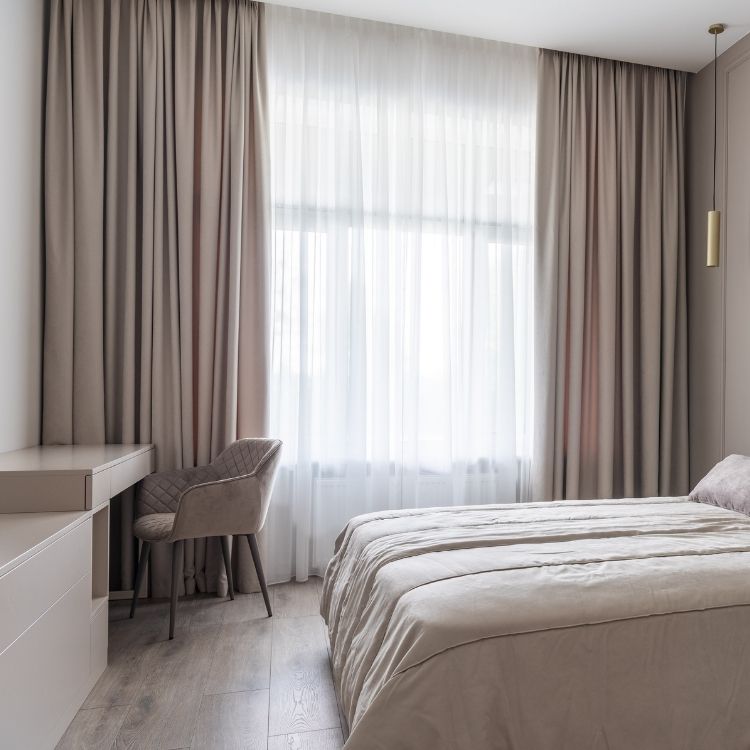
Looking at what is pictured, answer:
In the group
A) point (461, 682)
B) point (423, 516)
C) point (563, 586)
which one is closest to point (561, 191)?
point (423, 516)

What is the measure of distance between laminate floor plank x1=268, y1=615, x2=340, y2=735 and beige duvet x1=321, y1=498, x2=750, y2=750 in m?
0.21

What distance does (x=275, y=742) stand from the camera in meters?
1.65

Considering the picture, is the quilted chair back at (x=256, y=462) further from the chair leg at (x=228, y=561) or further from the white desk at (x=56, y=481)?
the white desk at (x=56, y=481)

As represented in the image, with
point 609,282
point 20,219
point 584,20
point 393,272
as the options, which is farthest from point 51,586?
point 584,20

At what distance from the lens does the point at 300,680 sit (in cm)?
200

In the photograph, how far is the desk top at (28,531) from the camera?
1.42m

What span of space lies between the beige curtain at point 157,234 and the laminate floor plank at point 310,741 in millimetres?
1271

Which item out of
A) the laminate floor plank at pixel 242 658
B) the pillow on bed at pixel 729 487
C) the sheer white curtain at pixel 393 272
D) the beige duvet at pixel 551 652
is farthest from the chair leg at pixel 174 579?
the pillow on bed at pixel 729 487

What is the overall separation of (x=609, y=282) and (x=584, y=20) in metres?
1.46

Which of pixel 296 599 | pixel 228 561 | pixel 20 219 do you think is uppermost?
pixel 20 219

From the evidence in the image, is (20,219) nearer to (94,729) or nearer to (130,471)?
(130,471)

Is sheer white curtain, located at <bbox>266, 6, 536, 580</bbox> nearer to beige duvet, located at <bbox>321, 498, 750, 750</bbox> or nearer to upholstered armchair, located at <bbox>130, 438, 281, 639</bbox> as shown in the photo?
upholstered armchair, located at <bbox>130, 438, 281, 639</bbox>

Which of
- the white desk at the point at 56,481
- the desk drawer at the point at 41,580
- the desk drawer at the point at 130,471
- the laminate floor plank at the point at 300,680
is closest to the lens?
the desk drawer at the point at 41,580

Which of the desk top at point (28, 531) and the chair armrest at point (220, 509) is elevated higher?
the desk top at point (28, 531)
